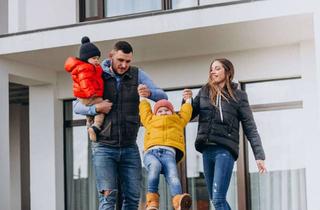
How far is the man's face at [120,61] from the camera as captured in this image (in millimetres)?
7141

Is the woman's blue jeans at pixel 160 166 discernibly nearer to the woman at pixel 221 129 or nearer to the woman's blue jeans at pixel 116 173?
the woman's blue jeans at pixel 116 173

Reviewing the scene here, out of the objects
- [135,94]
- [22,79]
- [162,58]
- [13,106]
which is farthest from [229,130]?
[13,106]

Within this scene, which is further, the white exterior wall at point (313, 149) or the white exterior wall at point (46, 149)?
the white exterior wall at point (46, 149)

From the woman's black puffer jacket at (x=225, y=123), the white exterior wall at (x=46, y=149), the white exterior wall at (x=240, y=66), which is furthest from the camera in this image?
the white exterior wall at (x=46, y=149)

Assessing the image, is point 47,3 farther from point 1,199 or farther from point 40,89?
point 1,199

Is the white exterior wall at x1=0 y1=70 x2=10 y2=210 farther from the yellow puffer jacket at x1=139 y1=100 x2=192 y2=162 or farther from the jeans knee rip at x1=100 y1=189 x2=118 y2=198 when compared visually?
the jeans knee rip at x1=100 y1=189 x2=118 y2=198

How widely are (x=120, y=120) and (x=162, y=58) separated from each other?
4.49 metres

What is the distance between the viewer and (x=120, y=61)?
23.5 feet

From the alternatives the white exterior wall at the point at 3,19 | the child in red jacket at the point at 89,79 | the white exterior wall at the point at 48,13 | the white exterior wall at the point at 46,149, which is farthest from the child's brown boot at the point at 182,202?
the white exterior wall at the point at 3,19

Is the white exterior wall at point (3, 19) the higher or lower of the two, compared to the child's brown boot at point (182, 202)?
higher

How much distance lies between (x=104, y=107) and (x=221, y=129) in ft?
3.51

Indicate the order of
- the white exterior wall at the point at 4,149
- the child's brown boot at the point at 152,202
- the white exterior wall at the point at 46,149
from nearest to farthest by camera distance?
the child's brown boot at the point at 152,202 < the white exterior wall at the point at 4,149 < the white exterior wall at the point at 46,149

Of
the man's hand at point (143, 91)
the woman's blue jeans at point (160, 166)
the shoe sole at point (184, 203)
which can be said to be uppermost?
the man's hand at point (143, 91)

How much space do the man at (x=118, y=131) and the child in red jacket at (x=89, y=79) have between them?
0.19ft
